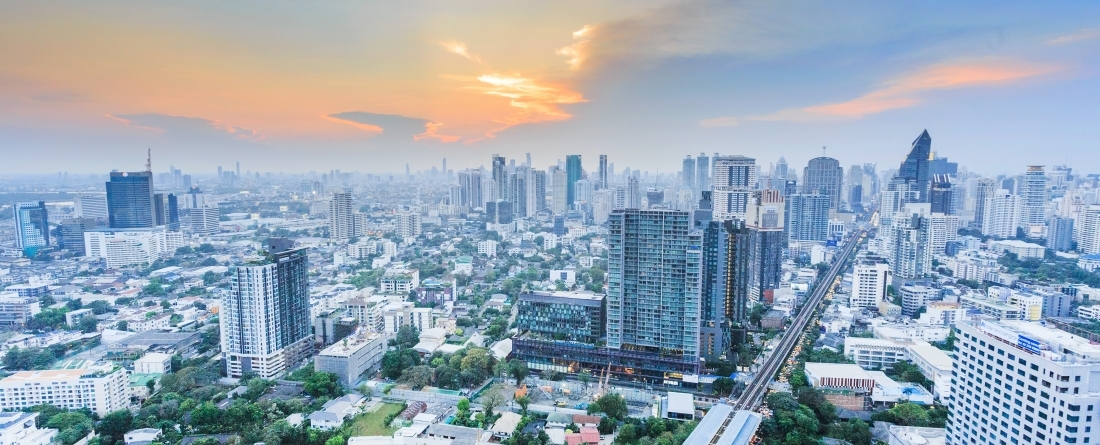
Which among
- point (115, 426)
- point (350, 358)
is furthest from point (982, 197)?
point (115, 426)

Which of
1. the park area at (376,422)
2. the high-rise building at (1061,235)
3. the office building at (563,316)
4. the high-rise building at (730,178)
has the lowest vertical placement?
the park area at (376,422)

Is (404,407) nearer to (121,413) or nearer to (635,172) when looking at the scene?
(121,413)

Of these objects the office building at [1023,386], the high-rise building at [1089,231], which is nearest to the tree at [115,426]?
the office building at [1023,386]

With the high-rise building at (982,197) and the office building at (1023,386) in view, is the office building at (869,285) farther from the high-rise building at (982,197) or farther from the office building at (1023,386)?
the high-rise building at (982,197)

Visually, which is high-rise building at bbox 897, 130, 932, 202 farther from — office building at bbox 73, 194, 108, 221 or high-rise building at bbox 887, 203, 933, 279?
office building at bbox 73, 194, 108, 221

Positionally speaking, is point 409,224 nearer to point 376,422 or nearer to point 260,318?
point 260,318

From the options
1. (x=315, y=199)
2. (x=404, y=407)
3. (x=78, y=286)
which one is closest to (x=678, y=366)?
(x=404, y=407)
